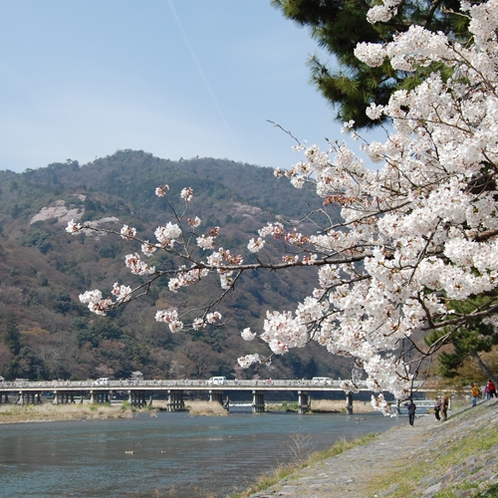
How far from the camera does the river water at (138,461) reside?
54.4 ft

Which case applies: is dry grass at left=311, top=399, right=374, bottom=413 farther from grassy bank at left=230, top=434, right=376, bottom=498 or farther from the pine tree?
the pine tree

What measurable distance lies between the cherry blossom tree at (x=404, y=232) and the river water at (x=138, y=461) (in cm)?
957

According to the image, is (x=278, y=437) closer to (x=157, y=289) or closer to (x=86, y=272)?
(x=157, y=289)

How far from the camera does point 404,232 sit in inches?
192

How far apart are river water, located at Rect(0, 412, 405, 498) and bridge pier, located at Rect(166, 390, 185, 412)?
109 feet

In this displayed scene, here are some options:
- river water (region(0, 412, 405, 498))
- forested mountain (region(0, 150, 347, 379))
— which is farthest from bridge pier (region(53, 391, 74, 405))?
river water (region(0, 412, 405, 498))

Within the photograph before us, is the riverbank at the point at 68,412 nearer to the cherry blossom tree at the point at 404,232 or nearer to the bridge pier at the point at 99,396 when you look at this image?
the bridge pier at the point at 99,396

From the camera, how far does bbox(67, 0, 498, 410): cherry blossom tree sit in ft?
14.3

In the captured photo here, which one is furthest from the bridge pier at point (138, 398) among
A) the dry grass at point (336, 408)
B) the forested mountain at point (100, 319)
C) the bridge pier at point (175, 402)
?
the dry grass at point (336, 408)

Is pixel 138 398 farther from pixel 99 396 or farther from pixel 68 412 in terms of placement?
pixel 68 412

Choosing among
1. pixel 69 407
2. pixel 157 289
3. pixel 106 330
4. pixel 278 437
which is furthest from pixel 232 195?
pixel 278 437

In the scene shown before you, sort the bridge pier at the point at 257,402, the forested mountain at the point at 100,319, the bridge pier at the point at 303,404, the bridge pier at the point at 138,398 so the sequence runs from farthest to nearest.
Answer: the forested mountain at the point at 100,319
the bridge pier at the point at 138,398
the bridge pier at the point at 257,402
the bridge pier at the point at 303,404

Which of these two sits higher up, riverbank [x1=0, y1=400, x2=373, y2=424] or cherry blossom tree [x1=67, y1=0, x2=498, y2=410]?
cherry blossom tree [x1=67, y1=0, x2=498, y2=410]

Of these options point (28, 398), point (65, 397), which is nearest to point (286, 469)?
point (28, 398)
